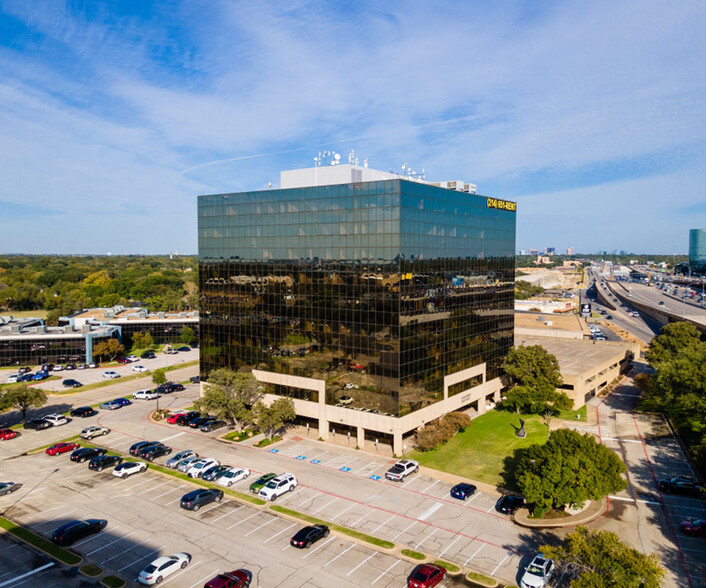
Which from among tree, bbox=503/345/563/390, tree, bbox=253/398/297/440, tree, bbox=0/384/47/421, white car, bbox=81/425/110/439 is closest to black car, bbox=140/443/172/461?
tree, bbox=253/398/297/440

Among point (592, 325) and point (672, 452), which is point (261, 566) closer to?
point (672, 452)

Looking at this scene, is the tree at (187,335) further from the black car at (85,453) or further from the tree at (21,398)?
the black car at (85,453)

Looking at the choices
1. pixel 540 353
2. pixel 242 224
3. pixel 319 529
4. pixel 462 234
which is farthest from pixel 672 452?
pixel 242 224

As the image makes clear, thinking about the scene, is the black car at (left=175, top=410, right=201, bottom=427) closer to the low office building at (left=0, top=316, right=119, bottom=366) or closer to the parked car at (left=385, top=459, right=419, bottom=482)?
the parked car at (left=385, top=459, right=419, bottom=482)

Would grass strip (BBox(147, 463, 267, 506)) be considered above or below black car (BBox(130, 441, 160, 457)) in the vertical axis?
below

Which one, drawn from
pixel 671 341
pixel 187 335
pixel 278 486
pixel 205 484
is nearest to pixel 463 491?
pixel 278 486

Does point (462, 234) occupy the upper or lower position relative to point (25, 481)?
upper
